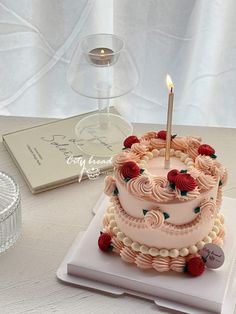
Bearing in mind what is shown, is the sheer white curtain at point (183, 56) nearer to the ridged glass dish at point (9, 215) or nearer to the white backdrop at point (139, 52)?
the white backdrop at point (139, 52)

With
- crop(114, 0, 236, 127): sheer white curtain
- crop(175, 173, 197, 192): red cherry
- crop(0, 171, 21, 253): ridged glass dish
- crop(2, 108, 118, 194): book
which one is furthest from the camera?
crop(114, 0, 236, 127): sheer white curtain

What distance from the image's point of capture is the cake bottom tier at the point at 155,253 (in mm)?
774

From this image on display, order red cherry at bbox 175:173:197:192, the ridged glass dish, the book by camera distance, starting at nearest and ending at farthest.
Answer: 1. red cherry at bbox 175:173:197:192
2. the ridged glass dish
3. the book

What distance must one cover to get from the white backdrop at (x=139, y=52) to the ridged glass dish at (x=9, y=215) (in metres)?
0.51

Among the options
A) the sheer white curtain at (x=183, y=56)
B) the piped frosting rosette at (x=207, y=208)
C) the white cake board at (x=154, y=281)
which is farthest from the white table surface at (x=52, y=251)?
A: the sheer white curtain at (x=183, y=56)

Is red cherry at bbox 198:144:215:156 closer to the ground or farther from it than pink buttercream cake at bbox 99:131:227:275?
farther from it

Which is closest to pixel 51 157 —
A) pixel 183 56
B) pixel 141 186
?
pixel 141 186

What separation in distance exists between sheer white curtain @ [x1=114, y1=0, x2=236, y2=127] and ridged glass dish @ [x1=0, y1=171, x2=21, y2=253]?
53 cm

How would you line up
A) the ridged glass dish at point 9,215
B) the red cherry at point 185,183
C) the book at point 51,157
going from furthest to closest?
the book at point 51,157, the ridged glass dish at point 9,215, the red cherry at point 185,183

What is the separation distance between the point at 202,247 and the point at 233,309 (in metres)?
0.09

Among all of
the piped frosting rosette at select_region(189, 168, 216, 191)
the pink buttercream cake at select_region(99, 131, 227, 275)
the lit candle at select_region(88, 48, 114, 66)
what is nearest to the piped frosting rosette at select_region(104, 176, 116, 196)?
the pink buttercream cake at select_region(99, 131, 227, 275)

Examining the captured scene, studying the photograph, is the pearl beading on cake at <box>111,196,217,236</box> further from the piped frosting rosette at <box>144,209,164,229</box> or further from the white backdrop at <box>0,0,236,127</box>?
the white backdrop at <box>0,0,236,127</box>

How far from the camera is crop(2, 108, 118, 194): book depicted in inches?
37.9

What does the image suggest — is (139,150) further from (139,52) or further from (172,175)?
(139,52)
